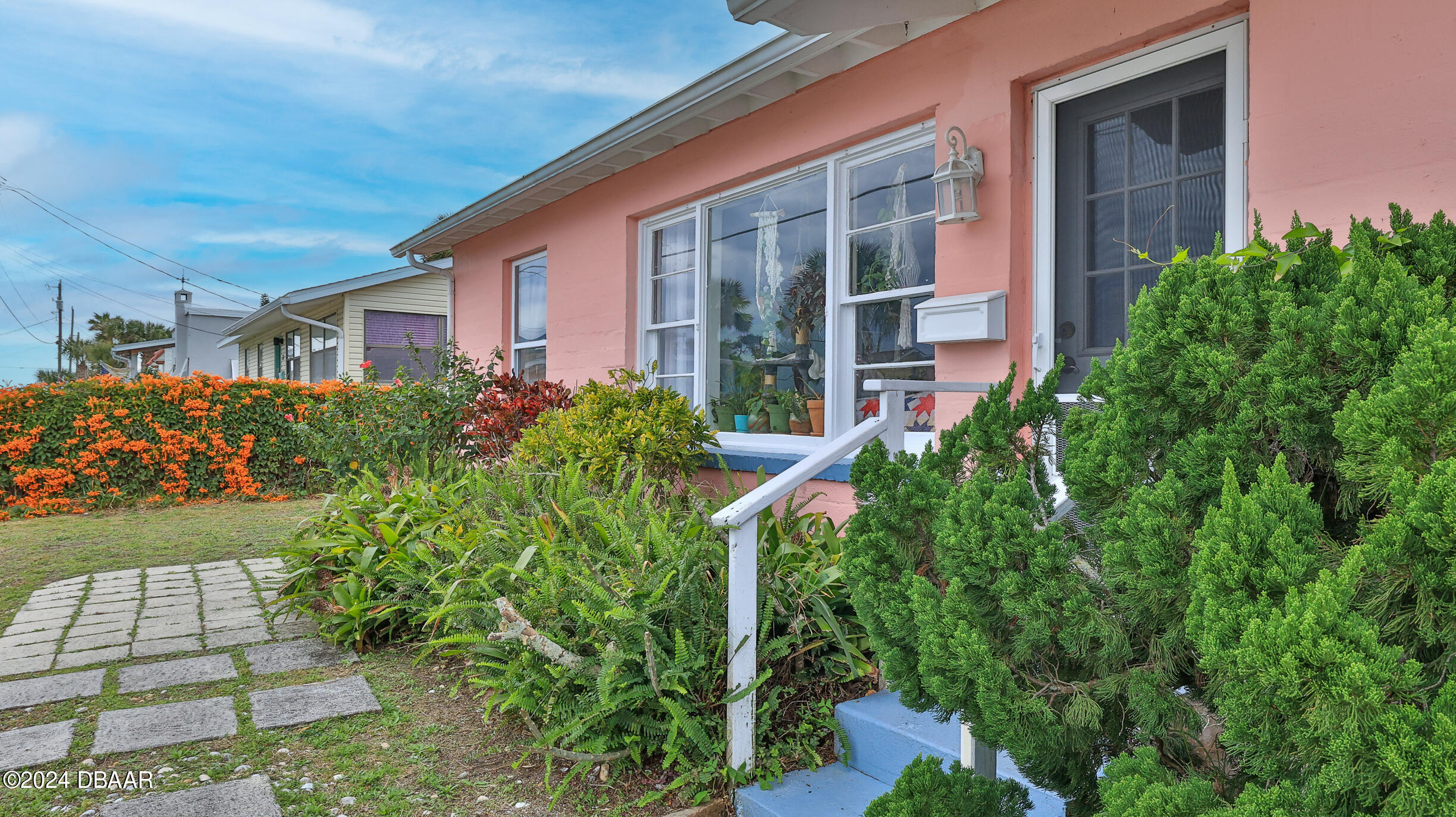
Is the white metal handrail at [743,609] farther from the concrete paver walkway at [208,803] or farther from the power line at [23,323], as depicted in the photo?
the power line at [23,323]

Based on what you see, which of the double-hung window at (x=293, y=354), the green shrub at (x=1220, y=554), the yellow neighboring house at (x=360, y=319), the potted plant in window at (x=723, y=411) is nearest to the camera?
the green shrub at (x=1220, y=554)

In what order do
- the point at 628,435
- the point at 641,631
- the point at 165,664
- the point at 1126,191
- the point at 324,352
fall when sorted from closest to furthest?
the point at 641,631
the point at 1126,191
the point at 165,664
the point at 628,435
the point at 324,352

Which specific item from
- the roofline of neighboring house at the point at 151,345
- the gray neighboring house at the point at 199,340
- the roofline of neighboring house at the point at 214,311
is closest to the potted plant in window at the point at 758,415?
the gray neighboring house at the point at 199,340

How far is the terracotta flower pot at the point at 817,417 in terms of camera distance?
459 cm

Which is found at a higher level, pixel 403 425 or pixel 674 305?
pixel 674 305

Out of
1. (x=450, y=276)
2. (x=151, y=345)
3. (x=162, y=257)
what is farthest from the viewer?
(x=162, y=257)

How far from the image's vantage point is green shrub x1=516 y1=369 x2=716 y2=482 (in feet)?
14.3

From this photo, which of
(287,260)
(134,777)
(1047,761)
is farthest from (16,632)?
(287,260)

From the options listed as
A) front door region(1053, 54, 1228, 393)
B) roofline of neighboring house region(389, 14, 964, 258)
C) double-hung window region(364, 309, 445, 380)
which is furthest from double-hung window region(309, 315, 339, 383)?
front door region(1053, 54, 1228, 393)

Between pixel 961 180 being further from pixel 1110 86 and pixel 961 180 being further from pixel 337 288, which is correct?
pixel 337 288

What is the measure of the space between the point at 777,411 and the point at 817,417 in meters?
0.42

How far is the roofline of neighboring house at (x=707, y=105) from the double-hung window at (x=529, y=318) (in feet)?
2.04

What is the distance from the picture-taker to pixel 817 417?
15.2 ft

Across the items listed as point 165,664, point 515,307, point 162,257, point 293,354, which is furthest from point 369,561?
point 162,257
